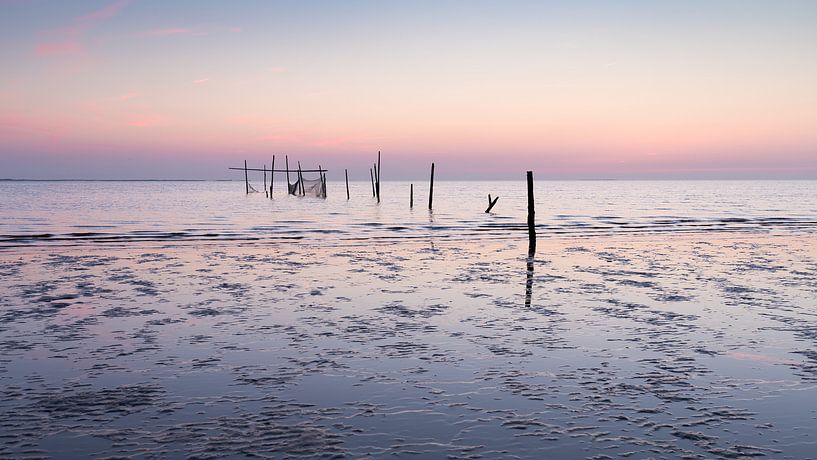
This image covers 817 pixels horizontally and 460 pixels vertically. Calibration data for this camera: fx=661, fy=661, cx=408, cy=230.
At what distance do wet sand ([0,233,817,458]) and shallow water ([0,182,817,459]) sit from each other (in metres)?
0.03

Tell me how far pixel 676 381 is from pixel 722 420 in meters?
1.25

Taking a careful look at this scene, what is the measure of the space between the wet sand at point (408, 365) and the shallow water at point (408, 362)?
32 millimetres

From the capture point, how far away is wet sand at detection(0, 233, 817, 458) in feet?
18.1

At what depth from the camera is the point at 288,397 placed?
6621mm

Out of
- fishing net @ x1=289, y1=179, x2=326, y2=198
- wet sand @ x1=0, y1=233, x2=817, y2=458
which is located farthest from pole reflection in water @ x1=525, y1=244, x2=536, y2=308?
fishing net @ x1=289, y1=179, x2=326, y2=198

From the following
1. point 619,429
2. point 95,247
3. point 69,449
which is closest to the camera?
point 69,449

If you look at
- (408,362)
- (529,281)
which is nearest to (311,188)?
(529,281)

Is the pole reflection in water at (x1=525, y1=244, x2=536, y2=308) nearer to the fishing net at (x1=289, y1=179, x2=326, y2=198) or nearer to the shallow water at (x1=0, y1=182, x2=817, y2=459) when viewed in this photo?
the shallow water at (x1=0, y1=182, x2=817, y2=459)

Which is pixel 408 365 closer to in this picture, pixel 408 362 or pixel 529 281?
pixel 408 362

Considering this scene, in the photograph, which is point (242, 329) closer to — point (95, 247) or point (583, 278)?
point (583, 278)

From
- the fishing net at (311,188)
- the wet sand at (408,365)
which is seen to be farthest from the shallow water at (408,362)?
the fishing net at (311,188)

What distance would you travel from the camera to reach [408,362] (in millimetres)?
8039

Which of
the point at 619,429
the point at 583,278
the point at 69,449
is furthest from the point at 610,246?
the point at 69,449

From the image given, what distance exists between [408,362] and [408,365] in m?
0.16
